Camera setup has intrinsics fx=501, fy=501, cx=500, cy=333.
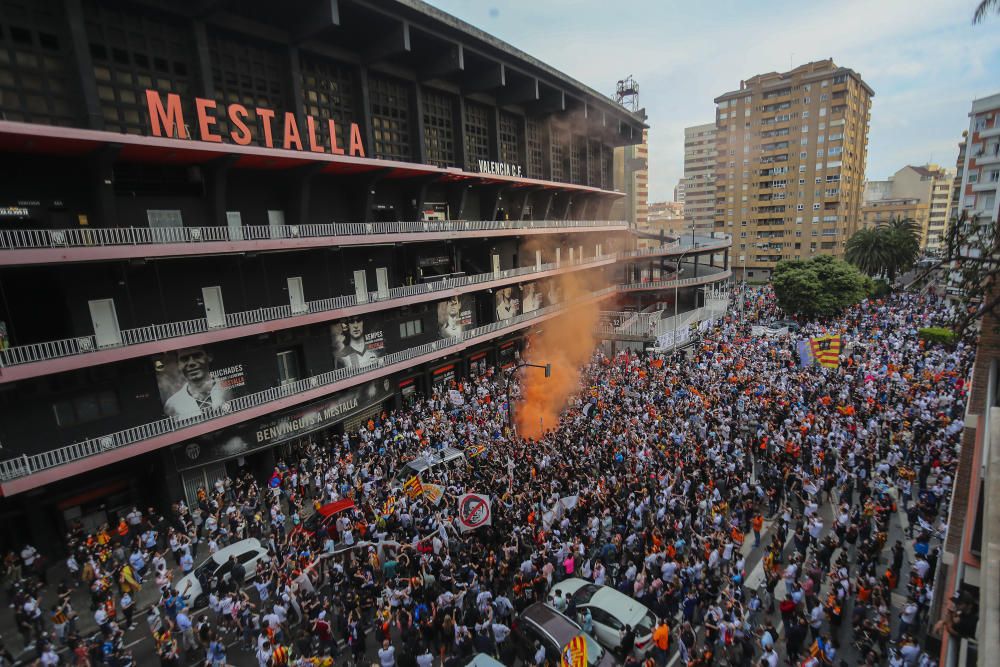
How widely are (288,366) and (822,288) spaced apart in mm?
42855

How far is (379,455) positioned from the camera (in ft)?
68.8

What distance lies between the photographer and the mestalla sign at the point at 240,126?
1622 cm

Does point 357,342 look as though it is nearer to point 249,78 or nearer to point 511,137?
point 249,78

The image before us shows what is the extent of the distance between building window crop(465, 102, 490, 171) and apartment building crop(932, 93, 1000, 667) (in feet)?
84.0

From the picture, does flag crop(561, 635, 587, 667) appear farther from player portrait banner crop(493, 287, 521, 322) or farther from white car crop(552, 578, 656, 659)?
player portrait banner crop(493, 287, 521, 322)

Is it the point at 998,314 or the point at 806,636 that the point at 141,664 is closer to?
the point at 806,636

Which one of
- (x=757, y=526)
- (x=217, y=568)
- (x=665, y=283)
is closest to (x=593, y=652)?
(x=757, y=526)

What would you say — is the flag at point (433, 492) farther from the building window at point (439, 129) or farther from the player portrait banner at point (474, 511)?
the building window at point (439, 129)

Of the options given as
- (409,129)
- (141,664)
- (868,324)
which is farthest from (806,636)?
(868,324)

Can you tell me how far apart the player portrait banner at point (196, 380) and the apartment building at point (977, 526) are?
20.1 m

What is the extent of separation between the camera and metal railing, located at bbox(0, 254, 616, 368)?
1409cm

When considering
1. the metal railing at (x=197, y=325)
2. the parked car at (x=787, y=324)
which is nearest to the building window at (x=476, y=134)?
the metal railing at (x=197, y=325)

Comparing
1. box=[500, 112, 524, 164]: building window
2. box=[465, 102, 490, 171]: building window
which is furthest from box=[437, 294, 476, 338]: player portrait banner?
box=[500, 112, 524, 164]: building window

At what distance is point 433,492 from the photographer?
14875 millimetres
